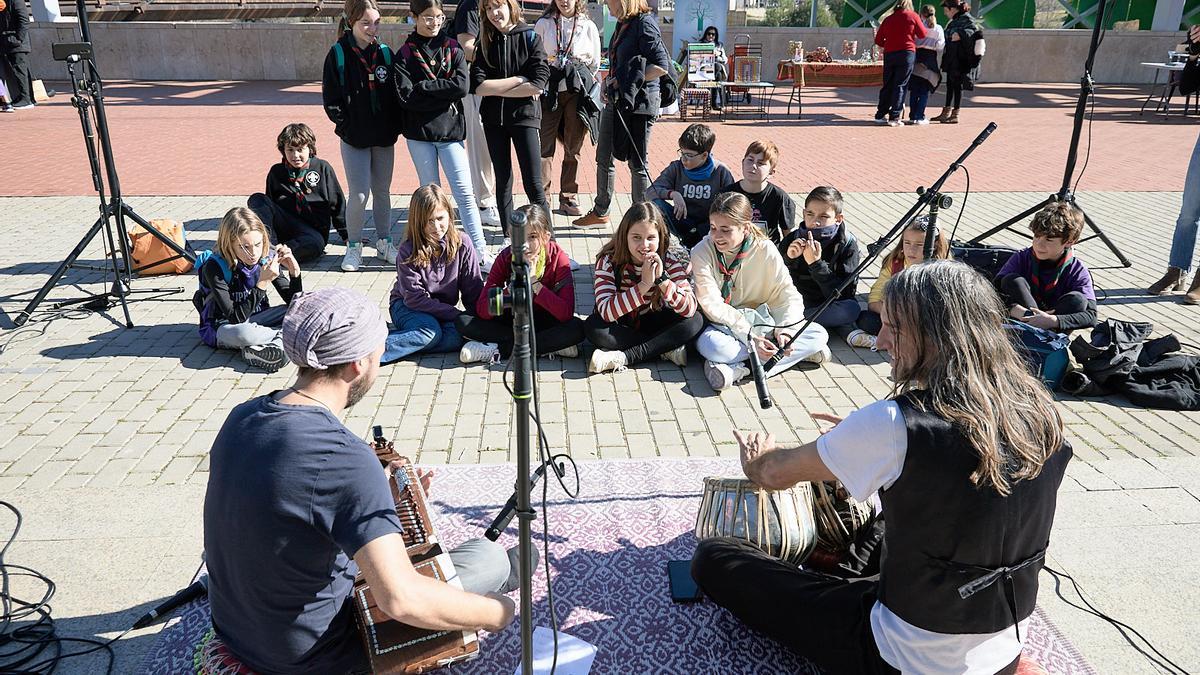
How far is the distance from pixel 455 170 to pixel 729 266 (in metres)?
2.50

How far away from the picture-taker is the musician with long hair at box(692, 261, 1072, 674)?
2.04 m

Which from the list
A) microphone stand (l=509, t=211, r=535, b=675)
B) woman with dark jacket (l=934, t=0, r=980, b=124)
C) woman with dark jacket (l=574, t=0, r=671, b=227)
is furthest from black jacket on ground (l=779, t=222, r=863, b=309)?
woman with dark jacket (l=934, t=0, r=980, b=124)

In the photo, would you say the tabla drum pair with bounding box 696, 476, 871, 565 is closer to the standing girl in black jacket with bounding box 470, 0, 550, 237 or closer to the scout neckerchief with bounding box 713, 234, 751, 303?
the scout neckerchief with bounding box 713, 234, 751, 303

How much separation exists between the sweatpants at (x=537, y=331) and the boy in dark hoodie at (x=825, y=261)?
4.80ft

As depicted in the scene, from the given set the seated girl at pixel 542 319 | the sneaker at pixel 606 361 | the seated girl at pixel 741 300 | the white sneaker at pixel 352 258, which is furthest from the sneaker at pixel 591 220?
the sneaker at pixel 606 361

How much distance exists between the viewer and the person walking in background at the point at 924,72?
13.6 metres

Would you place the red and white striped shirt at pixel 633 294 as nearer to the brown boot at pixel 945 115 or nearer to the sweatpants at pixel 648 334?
the sweatpants at pixel 648 334

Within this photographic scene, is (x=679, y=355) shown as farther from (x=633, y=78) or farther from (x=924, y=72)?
(x=924, y=72)

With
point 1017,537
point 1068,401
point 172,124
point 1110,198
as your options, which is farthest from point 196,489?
point 172,124

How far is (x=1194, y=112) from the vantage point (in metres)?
15.0

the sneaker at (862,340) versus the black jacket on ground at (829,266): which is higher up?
the black jacket on ground at (829,266)

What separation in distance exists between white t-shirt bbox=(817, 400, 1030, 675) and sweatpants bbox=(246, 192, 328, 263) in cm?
539

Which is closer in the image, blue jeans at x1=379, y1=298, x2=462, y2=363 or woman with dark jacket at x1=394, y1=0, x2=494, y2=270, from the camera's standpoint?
blue jeans at x1=379, y1=298, x2=462, y2=363

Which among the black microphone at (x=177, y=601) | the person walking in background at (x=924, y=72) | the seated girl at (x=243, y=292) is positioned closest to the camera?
the black microphone at (x=177, y=601)
